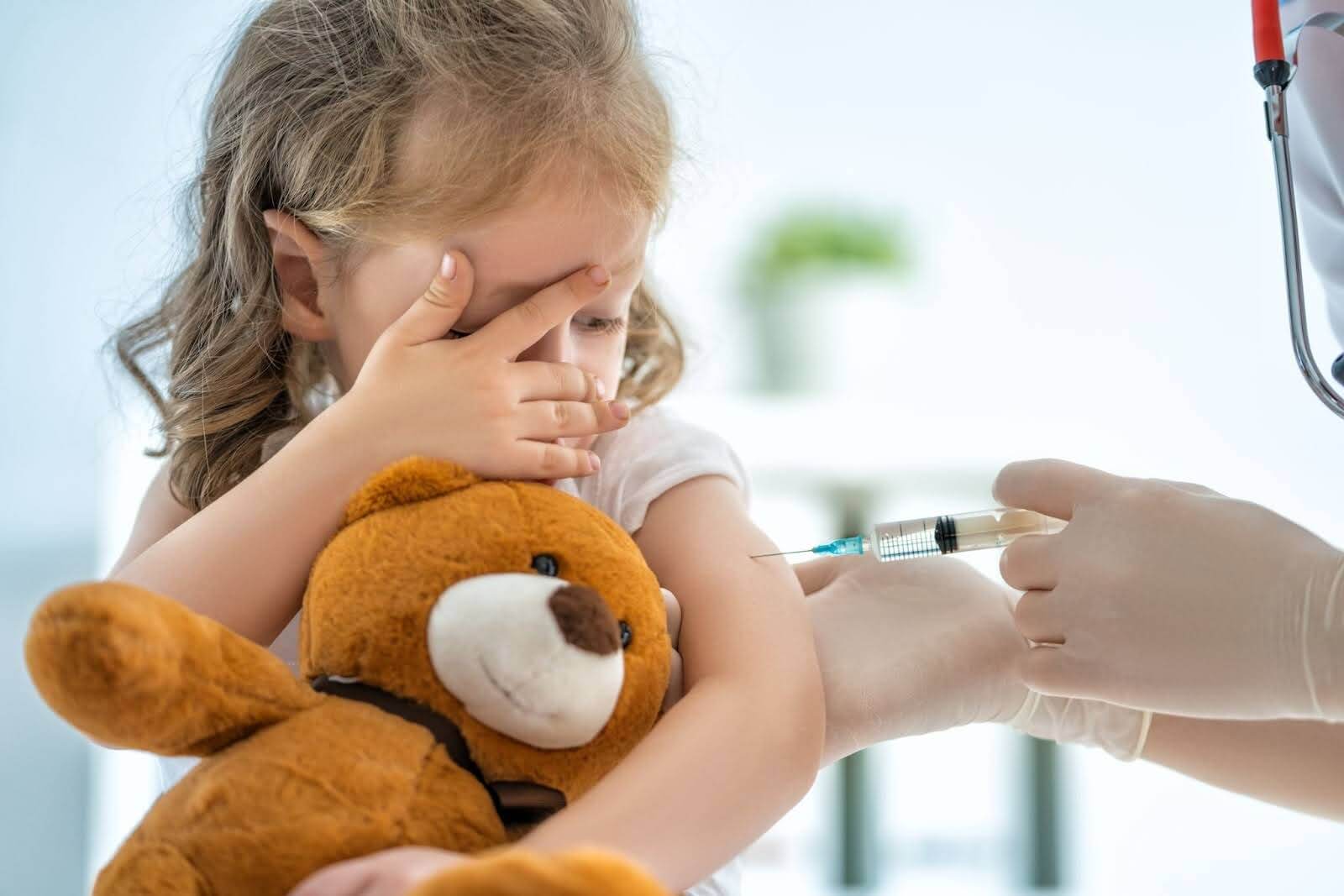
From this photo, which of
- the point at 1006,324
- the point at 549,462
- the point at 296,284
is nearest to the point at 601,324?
the point at 549,462

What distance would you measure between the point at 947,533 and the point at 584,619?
41 cm

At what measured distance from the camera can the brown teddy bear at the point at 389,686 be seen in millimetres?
533

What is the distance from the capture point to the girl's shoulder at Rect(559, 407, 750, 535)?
0.96m

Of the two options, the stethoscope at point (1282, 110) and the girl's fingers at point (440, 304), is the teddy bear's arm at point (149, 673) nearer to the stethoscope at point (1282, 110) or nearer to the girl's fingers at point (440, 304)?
the girl's fingers at point (440, 304)

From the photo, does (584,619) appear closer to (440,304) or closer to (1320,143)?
(440,304)

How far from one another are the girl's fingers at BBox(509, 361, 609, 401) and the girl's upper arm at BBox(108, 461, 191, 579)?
A: 0.42 m

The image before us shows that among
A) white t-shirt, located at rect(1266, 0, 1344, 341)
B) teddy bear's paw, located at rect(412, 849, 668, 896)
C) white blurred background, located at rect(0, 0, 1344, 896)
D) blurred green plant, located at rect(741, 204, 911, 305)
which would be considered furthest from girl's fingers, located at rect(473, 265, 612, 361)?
blurred green plant, located at rect(741, 204, 911, 305)

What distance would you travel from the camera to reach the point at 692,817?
678mm

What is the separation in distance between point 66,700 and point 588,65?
0.62 metres

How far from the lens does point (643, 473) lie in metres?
0.99

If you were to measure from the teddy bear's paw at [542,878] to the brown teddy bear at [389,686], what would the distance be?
15 cm

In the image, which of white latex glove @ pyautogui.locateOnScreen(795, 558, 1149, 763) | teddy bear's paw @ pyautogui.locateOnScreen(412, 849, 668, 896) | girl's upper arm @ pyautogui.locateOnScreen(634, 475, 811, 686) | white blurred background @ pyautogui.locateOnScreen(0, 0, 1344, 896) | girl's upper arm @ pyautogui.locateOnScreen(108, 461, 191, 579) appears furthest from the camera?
white blurred background @ pyautogui.locateOnScreen(0, 0, 1344, 896)

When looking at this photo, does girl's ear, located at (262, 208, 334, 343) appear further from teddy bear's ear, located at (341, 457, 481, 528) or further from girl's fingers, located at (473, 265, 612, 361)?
teddy bear's ear, located at (341, 457, 481, 528)

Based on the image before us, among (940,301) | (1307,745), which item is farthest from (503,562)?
(940,301)
